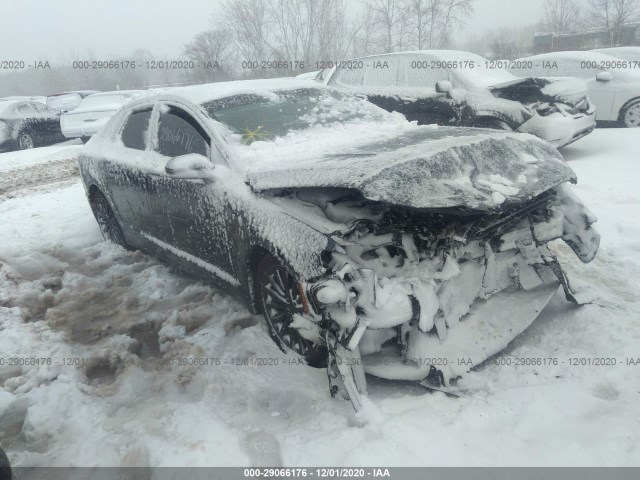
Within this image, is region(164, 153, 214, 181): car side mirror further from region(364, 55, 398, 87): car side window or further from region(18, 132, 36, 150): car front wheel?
region(18, 132, 36, 150): car front wheel

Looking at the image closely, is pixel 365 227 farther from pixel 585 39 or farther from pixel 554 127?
pixel 585 39

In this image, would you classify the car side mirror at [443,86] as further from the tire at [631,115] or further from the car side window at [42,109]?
the car side window at [42,109]

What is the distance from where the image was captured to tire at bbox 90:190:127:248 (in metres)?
4.79

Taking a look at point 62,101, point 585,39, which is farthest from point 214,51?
point 585,39

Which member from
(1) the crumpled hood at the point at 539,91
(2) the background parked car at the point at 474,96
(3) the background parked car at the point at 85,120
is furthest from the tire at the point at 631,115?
(3) the background parked car at the point at 85,120

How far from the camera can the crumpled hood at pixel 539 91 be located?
6582 millimetres

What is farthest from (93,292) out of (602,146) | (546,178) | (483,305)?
(602,146)

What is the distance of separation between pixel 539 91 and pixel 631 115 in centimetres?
293

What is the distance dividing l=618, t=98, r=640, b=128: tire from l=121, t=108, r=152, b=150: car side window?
8.24m

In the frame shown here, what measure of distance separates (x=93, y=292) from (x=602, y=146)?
24.0 feet

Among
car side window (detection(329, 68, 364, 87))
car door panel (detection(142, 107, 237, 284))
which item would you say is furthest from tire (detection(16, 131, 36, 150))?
car door panel (detection(142, 107, 237, 284))

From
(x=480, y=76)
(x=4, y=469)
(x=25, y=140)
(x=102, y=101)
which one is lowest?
(x=4, y=469)

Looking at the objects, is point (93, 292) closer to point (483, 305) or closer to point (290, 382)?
point (290, 382)

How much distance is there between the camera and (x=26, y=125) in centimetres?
1311
